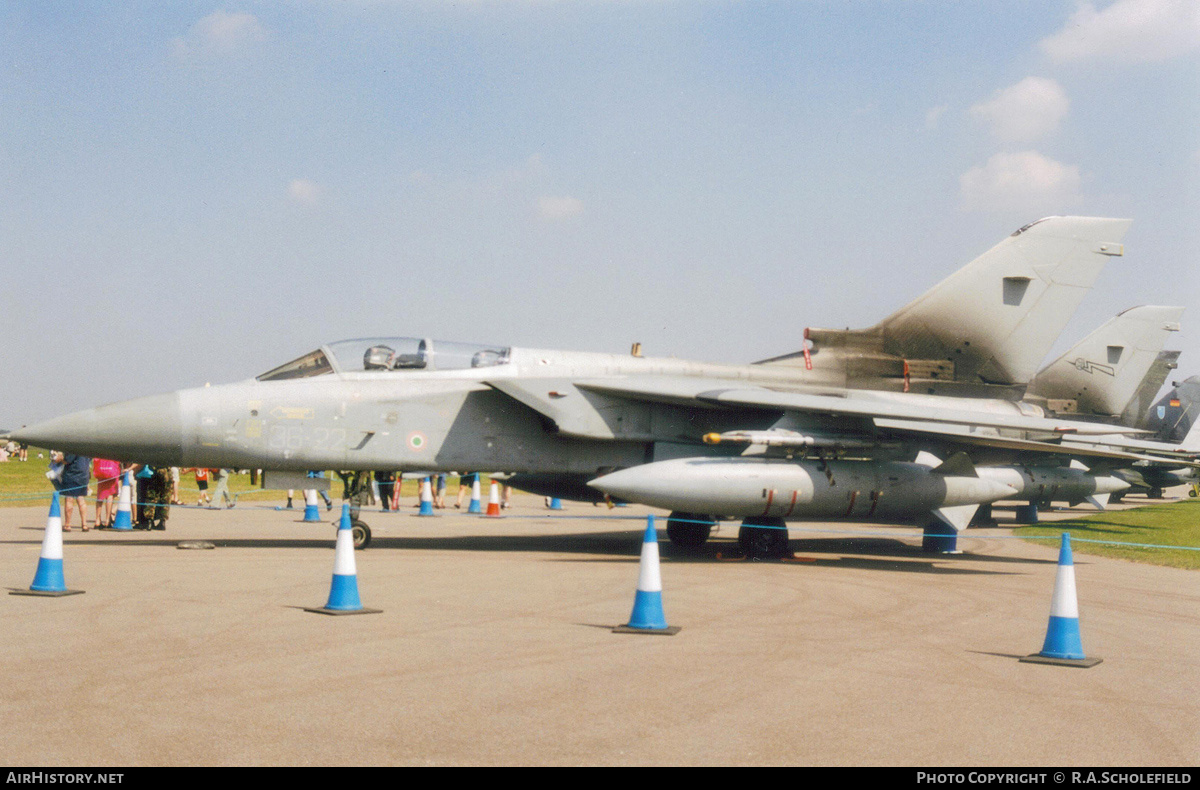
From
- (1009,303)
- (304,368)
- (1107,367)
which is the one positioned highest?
(1009,303)

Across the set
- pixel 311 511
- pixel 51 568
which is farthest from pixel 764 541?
pixel 311 511

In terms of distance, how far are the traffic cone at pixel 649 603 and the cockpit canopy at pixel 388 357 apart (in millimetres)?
6496

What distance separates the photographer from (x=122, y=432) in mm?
11531

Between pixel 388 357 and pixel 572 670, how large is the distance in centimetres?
782

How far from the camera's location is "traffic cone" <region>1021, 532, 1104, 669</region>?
6574mm

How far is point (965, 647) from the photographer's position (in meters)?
7.10

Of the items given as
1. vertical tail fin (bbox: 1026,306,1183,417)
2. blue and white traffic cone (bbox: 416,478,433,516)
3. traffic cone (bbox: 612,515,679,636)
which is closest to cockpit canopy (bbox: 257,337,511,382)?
traffic cone (bbox: 612,515,679,636)

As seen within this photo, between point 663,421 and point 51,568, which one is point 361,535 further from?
point 51,568

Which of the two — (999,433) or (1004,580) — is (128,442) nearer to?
(1004,580)

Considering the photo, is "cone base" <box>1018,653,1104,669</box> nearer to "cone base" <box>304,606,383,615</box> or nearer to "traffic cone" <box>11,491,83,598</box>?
"cone base" <box>304,606,383,615</box>

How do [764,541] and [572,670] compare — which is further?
[764,541]

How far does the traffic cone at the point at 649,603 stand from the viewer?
7.34 m

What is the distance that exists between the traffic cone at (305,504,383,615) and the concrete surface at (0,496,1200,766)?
221mm

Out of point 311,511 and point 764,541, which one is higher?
point 311,511
